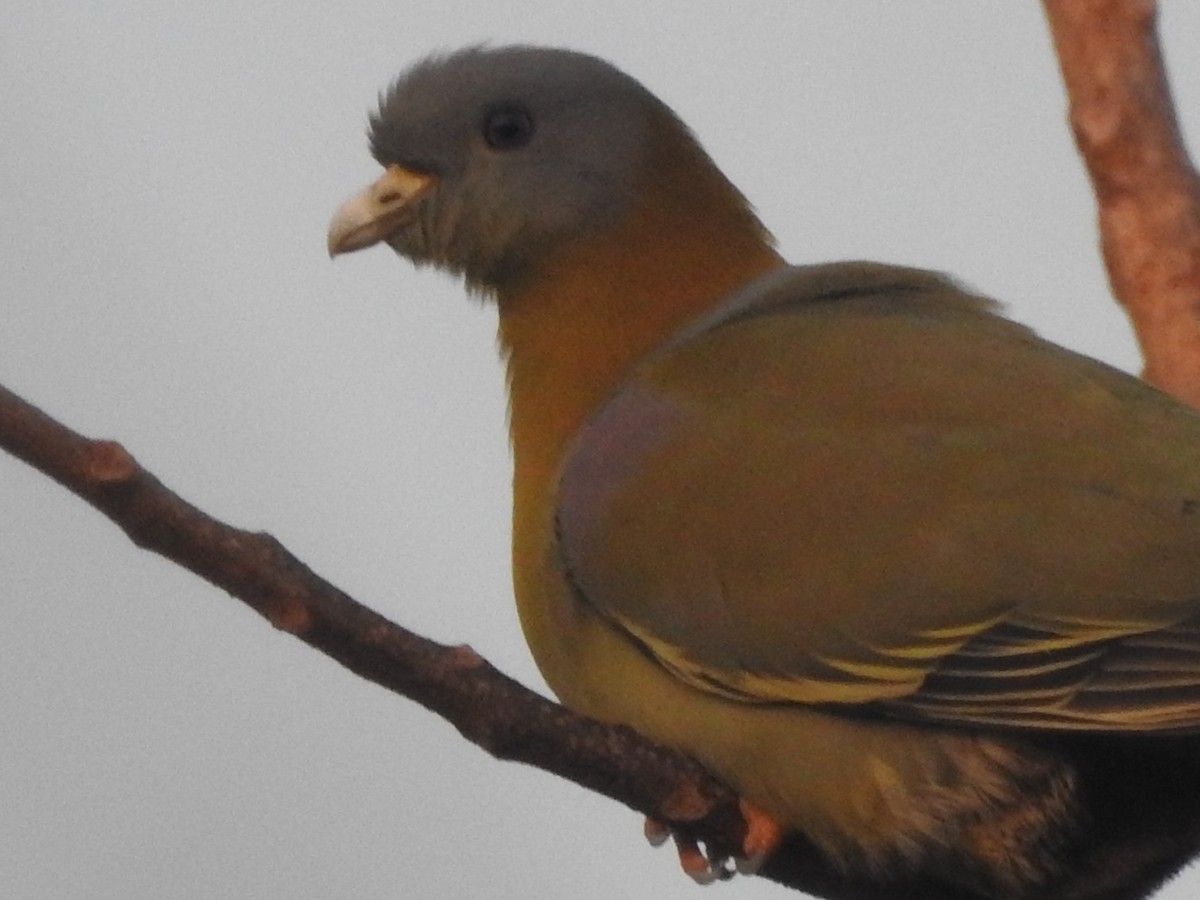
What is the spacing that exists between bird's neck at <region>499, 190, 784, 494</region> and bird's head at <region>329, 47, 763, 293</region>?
0.11 ft

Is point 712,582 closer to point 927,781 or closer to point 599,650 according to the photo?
point 599,650

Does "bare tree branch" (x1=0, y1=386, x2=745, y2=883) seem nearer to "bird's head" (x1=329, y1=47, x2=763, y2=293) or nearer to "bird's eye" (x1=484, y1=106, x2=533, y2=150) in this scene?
"bird's head" (x1=329, y1=47, x2=763, y2=293)

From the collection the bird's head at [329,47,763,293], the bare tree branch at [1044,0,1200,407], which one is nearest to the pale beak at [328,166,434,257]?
the bird's head at [329,47,763,293]

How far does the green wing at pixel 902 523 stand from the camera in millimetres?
2406

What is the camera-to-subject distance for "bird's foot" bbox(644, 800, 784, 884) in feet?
8.59

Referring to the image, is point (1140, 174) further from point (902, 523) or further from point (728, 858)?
point (728, 858)

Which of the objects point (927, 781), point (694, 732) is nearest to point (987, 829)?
point (927, 781)

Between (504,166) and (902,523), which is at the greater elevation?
(504,166)

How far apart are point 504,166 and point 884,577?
1.13 m

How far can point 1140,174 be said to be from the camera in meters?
3.59

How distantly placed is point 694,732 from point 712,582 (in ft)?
0.60

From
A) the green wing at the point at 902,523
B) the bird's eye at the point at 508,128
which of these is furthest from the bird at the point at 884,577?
the bird's eye at the point at 508,128

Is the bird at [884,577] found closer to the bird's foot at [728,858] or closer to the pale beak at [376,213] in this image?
the bird's foot at [728,858]

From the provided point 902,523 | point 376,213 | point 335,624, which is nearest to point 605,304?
point 376,213
